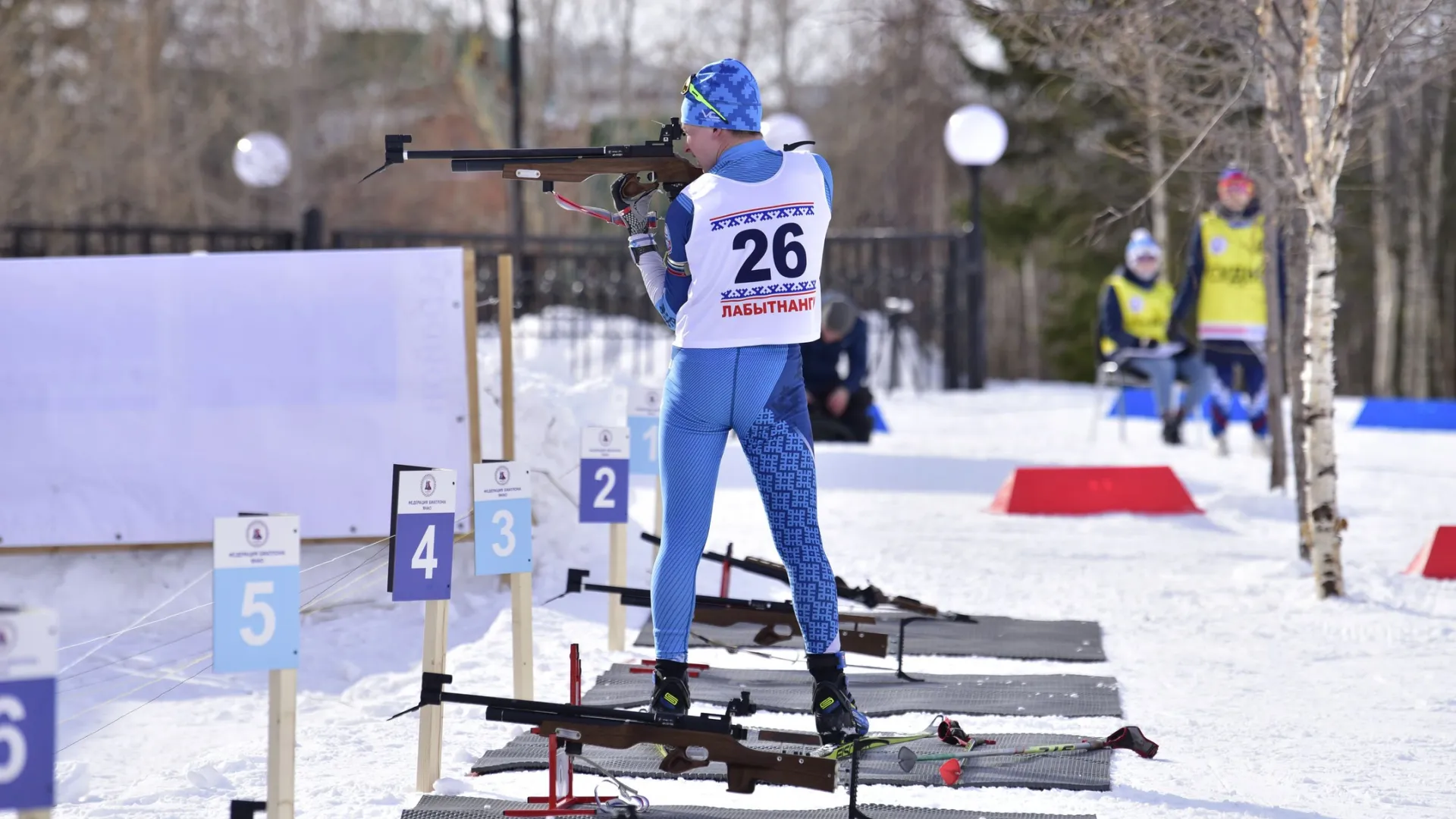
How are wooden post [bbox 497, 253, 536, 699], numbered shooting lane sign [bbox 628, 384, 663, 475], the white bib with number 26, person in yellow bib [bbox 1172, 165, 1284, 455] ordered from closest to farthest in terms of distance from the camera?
1. the white bib with number 26
2. wooden post [bbox 497, 253, 536, 699]
3. numbered shooting lane sign [bbox 628, 384, 663, 475]
4. person in yellow bib [bbox 1172, 165, 1284, 455]

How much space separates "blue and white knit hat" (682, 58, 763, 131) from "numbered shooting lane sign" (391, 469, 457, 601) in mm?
1132

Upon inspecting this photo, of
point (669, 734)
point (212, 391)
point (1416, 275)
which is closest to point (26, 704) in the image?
point (669, 734)

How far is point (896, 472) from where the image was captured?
1048 centimetres

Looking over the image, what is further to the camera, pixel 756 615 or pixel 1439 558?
pixel 1439 558

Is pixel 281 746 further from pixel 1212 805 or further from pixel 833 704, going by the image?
pixel 1212 805

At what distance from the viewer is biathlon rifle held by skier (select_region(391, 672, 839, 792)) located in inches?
146

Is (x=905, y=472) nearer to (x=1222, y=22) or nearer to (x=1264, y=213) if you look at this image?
(x=1264, y=213)

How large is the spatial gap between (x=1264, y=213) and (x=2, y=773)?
7767mm

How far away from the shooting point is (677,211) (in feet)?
13.1

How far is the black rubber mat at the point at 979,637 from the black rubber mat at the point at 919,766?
113 cm

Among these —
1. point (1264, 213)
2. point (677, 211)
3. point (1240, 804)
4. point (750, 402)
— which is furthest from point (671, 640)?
point (1264, 213)

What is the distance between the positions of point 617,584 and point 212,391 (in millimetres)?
2318

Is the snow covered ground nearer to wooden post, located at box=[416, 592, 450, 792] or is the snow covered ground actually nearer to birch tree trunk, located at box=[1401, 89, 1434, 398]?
wooden post, located at box=[416, 592, 450, 792]

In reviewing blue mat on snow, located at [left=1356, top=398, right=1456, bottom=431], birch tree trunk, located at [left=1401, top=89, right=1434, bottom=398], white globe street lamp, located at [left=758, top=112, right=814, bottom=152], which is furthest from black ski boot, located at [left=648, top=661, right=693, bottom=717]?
birch tree trunk, located at [left=1401, top=89, right=1434, bottom=398]
